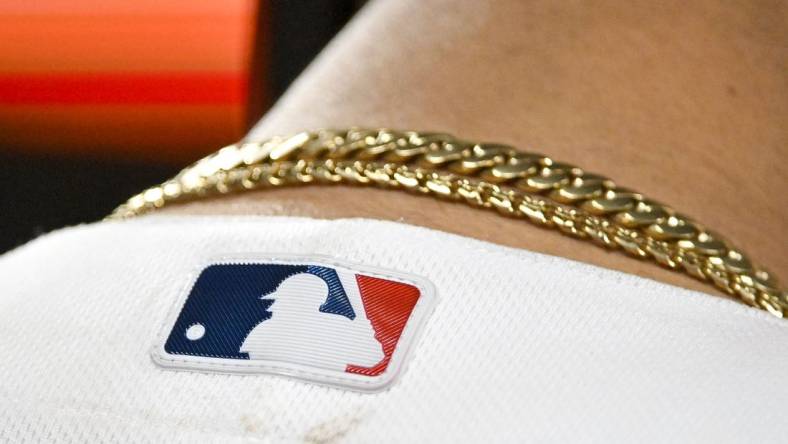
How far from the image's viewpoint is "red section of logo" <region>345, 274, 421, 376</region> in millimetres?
311

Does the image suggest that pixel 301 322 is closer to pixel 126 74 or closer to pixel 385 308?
pixel 385 308

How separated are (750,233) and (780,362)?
5.3 inches

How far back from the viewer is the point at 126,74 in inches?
87.4

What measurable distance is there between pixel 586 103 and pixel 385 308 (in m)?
0.19

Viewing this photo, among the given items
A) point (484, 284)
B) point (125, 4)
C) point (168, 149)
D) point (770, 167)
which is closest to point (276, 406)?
point (484, 284)

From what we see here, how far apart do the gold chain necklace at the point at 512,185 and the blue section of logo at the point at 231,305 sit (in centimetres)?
9

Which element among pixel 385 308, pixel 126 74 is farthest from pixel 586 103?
pixel 126 74

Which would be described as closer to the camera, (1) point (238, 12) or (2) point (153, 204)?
(2) point (153, 204)

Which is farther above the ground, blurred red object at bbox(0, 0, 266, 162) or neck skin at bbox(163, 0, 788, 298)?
neck skin at bbox(163, 0, 788, 298)

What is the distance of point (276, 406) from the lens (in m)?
0.30

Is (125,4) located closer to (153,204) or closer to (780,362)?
(153,204)

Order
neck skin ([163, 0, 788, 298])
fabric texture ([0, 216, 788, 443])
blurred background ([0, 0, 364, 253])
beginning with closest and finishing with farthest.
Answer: fabric texture ([0, 216, 788, 443]) < neck skin ([163, 0, 788, 298]) < blurred background ([0, 0, 364, 253])

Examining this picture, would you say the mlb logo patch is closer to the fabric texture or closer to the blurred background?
the fabric texture

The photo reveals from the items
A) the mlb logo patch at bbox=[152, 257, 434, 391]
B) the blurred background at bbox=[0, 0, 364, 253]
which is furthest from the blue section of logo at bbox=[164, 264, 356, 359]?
→ the blurred background at bbox=[0, 0, 364, 253]
